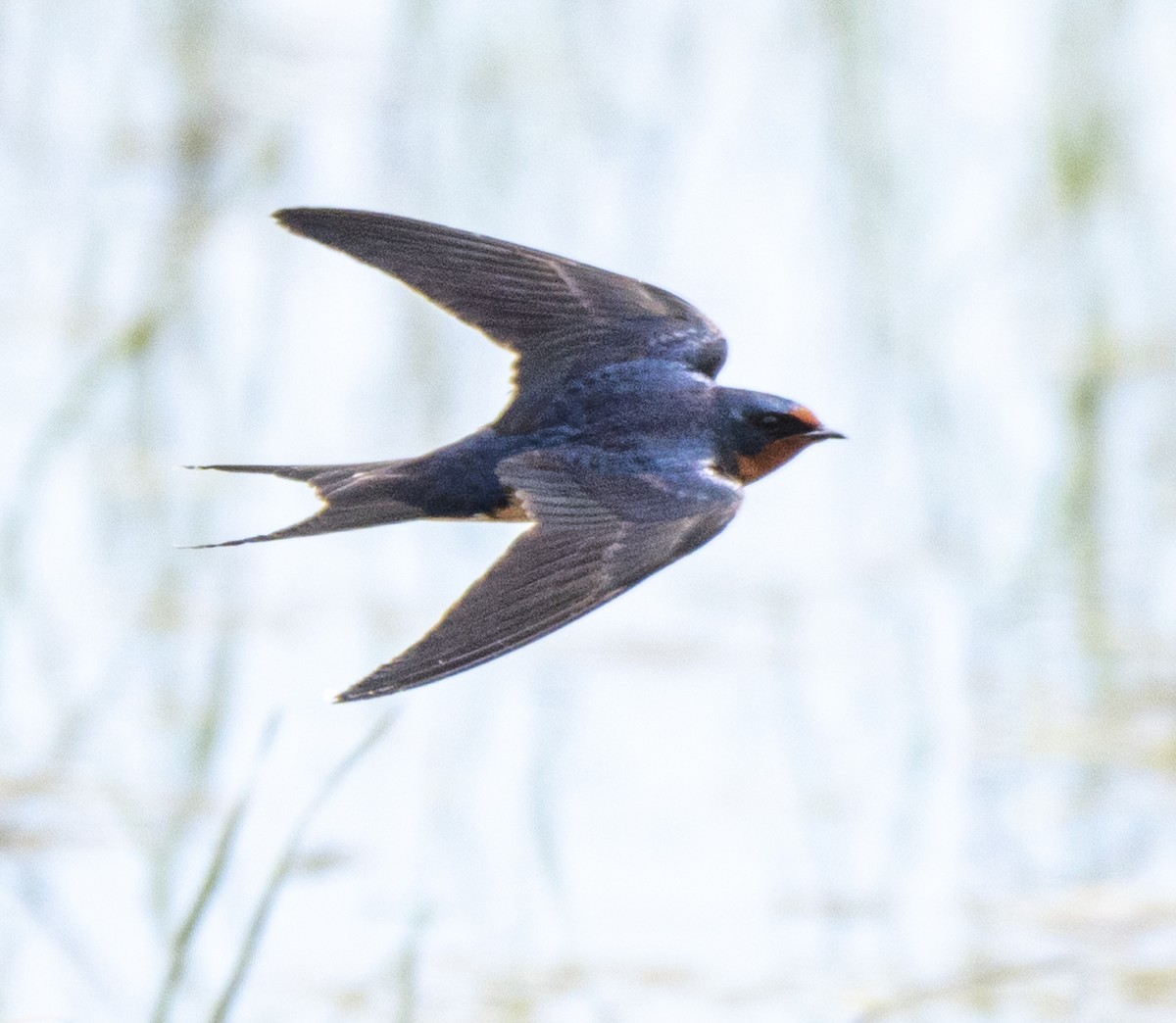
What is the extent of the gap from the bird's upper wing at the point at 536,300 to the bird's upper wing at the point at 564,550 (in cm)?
21

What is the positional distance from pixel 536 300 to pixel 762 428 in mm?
258

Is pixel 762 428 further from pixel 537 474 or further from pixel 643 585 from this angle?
pixel 643 585

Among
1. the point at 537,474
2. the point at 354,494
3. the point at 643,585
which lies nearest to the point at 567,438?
the point at 537,474

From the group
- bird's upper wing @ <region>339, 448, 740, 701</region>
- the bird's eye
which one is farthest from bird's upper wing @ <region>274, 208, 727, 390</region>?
bird's upper wing @ <region>339, 448, 740, 701</region>

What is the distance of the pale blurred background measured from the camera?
10.5ft

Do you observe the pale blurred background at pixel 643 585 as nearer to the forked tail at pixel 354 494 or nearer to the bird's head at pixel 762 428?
the forked tail at pixel 354 494

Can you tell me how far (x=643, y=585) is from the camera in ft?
14.0

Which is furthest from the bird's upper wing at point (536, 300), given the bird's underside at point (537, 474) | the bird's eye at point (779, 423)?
the bird's eye at point (779, 423)

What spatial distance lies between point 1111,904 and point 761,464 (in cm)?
123

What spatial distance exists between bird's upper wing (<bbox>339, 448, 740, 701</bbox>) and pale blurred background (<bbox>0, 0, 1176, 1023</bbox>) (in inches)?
7.8

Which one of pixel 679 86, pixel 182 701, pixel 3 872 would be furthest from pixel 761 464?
pixel 679 86

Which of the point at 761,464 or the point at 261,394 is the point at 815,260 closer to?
the point at 261,394

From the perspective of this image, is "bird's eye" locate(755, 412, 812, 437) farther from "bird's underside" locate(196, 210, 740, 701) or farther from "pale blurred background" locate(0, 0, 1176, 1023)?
"pale blurred background" locate(0, 0, 1176, 1023)

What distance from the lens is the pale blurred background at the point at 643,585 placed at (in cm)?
321
